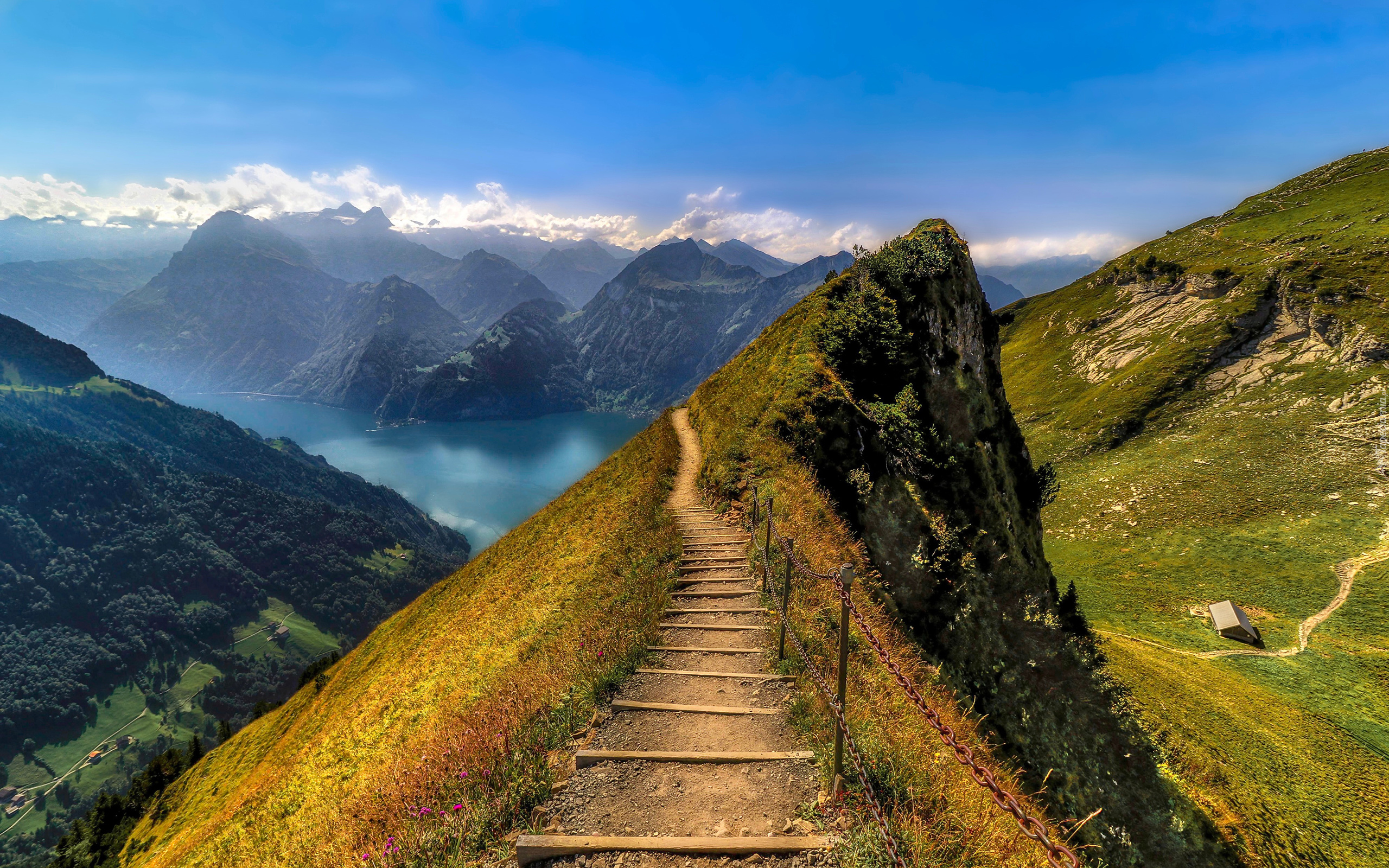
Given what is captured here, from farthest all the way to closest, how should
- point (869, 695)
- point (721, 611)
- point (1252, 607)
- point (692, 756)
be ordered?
point (1252, 607), point (721, 611), point (869, 695), point (692, 756)

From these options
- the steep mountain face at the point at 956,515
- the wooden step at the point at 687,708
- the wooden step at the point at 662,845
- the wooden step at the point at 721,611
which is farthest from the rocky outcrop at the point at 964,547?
the wooden step at the point at 662,845

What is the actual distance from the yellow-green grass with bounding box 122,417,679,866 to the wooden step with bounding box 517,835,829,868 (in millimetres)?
988

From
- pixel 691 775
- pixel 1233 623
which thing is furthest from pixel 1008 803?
pixel 1233 623

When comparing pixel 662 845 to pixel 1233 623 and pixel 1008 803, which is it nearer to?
pixel 1008 803

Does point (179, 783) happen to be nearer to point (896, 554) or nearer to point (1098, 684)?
point (896, 554)

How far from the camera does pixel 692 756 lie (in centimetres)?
725

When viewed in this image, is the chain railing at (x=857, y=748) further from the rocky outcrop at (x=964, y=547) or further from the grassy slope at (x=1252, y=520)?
the grassy slope at (x=1252, y=520)

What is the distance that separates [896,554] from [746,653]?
29.8 ft

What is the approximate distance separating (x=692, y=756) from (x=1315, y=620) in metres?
61.6

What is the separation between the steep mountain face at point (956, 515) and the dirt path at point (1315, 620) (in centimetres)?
2509

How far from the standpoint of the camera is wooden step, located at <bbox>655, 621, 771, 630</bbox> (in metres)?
11.2

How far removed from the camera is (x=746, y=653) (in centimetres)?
1023

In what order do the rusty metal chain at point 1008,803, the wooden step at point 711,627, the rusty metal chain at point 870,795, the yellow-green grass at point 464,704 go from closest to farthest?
the rusty metal chain at point 1008,803 → the rusty metal chain at point 870,795 → the yellow-green grass at point 464,704 → the wooden step at point 711,627

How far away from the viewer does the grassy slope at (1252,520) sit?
28219 mm
